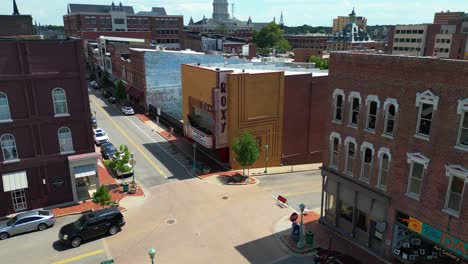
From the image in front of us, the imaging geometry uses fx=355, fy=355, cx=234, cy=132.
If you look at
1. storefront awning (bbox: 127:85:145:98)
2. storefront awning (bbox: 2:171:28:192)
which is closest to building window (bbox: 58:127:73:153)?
storefront awning (bbox: 2:171:28:192)

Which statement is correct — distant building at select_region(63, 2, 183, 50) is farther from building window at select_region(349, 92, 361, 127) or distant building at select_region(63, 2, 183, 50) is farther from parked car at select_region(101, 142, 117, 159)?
building window at select_region(349, 92, 361, 127)

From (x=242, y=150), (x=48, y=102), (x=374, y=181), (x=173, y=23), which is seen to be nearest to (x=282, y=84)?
(x=242, y=150)

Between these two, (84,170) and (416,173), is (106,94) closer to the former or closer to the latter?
(84,170)

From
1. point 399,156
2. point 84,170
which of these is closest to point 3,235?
Result: point 84,170

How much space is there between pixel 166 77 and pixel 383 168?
150ft

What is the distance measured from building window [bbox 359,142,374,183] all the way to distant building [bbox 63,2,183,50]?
111612 mm

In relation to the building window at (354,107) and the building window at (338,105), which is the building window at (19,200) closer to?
the building window at (338,105)

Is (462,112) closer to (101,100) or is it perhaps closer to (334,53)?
(334,53)

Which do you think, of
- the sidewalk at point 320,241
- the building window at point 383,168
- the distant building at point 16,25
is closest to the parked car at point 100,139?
the distant building at point 16,25

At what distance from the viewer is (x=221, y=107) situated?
114ft

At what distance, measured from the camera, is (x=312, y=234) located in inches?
875

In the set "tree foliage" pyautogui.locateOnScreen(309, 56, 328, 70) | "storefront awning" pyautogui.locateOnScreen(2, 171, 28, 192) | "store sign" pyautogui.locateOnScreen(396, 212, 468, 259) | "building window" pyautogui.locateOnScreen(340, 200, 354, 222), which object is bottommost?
"building window" pyautogui.locateOnScreen(340, 200, 354, 222)

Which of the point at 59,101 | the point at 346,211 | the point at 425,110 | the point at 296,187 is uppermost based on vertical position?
the point at 425,110

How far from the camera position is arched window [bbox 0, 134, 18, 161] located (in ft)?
83.3
